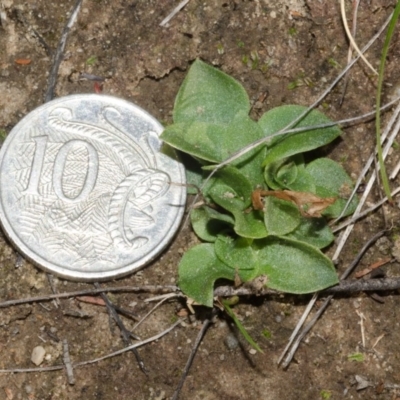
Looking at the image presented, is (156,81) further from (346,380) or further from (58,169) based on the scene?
(346,380)

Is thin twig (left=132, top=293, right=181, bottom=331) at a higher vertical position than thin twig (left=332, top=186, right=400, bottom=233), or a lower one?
lower

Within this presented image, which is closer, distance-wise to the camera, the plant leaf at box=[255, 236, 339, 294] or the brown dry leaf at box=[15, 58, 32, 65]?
the plant leaf at box=[255, 236, 339, 294]

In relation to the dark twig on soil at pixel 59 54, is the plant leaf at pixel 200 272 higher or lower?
lower

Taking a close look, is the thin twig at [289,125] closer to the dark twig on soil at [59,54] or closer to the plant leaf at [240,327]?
the plant leaf at [240,327]

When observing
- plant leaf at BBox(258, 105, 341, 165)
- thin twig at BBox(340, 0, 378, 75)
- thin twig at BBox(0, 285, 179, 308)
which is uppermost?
thin twig at BBox(340, 0, 378, 75)

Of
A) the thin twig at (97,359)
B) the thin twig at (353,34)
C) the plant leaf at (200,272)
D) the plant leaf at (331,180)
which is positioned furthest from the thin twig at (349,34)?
the thin twig at (97,359)

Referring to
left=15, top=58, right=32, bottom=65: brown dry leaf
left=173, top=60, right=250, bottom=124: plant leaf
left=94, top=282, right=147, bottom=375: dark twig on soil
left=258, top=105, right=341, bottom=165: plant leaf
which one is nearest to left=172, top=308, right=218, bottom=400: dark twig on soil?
left=94, top=282, right=147, bottom=375: dark twig on soil

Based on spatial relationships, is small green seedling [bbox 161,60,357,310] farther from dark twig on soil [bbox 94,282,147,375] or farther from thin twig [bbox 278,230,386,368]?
dark twig on soil [bbox 94,282,147,375]

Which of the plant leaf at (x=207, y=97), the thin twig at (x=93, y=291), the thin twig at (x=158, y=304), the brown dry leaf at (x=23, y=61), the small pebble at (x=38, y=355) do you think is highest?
the brown dry leaf at (x=23, y=61)
